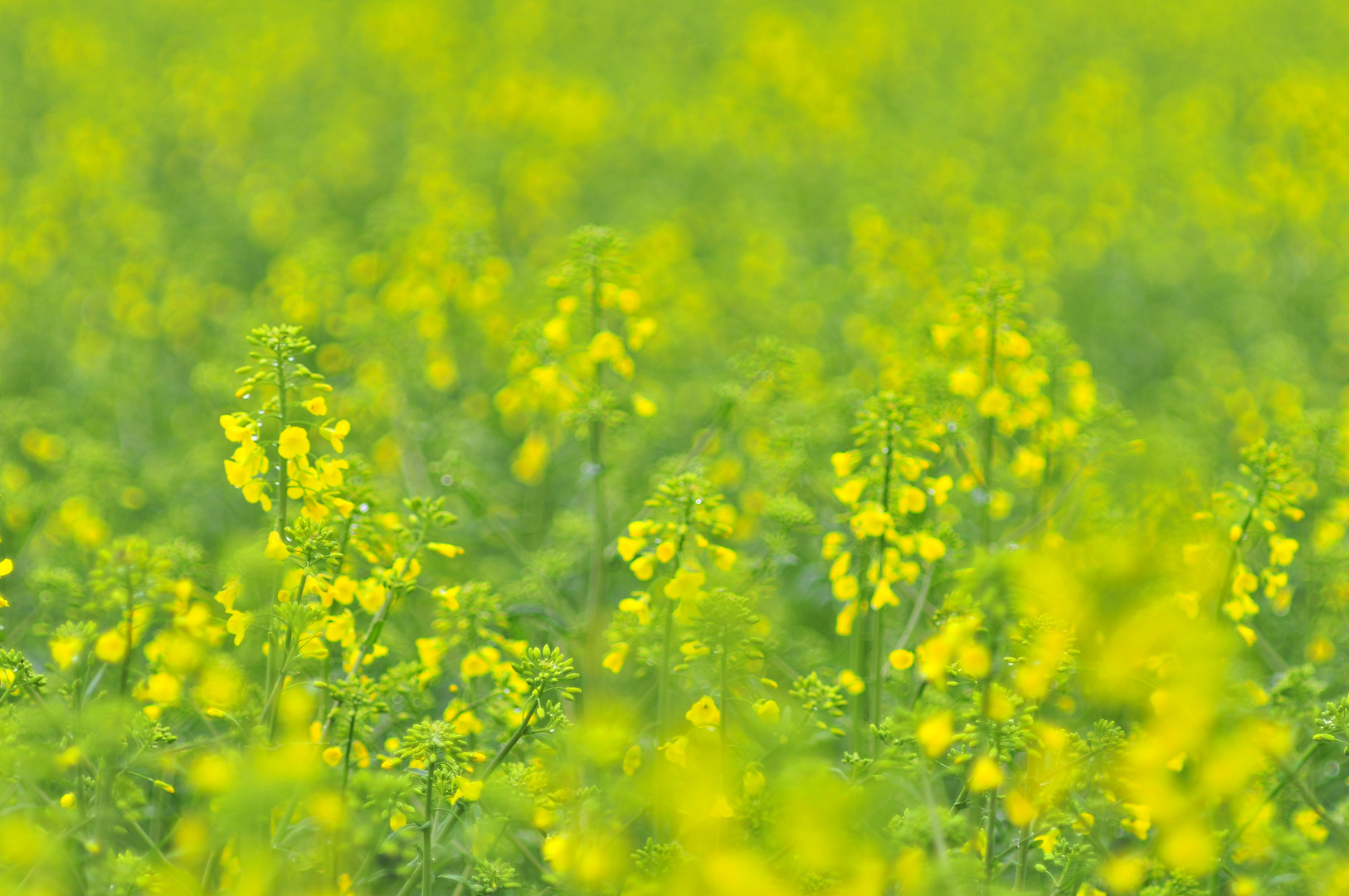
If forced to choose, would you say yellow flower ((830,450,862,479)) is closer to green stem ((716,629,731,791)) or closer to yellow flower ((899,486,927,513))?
yellow flower ((899,486,927,513))

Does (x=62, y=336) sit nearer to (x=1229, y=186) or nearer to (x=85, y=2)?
(x=1229, y=186)

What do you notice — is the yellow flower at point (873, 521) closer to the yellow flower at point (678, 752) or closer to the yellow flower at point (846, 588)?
the yellow flower at point (846, 588)

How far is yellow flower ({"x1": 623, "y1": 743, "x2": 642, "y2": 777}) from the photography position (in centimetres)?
290

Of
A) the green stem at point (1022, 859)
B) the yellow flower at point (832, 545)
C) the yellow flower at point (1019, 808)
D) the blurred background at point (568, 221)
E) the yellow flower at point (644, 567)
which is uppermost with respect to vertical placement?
the blurred background at point (568, 221)

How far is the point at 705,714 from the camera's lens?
2.81m

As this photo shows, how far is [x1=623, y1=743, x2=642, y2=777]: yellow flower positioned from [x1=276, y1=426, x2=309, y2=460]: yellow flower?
1.10m

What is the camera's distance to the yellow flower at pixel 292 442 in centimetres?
271

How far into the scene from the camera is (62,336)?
7188mm

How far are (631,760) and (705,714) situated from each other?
27cm

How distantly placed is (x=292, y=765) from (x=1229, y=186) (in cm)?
882

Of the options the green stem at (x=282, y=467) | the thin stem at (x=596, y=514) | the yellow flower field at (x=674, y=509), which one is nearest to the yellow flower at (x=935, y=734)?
the yellow flower field at (x=674, y=509)

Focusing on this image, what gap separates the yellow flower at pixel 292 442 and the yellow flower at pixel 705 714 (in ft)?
3.77

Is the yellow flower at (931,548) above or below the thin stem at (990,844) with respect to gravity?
above

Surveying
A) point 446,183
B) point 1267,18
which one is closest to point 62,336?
point 446,183
